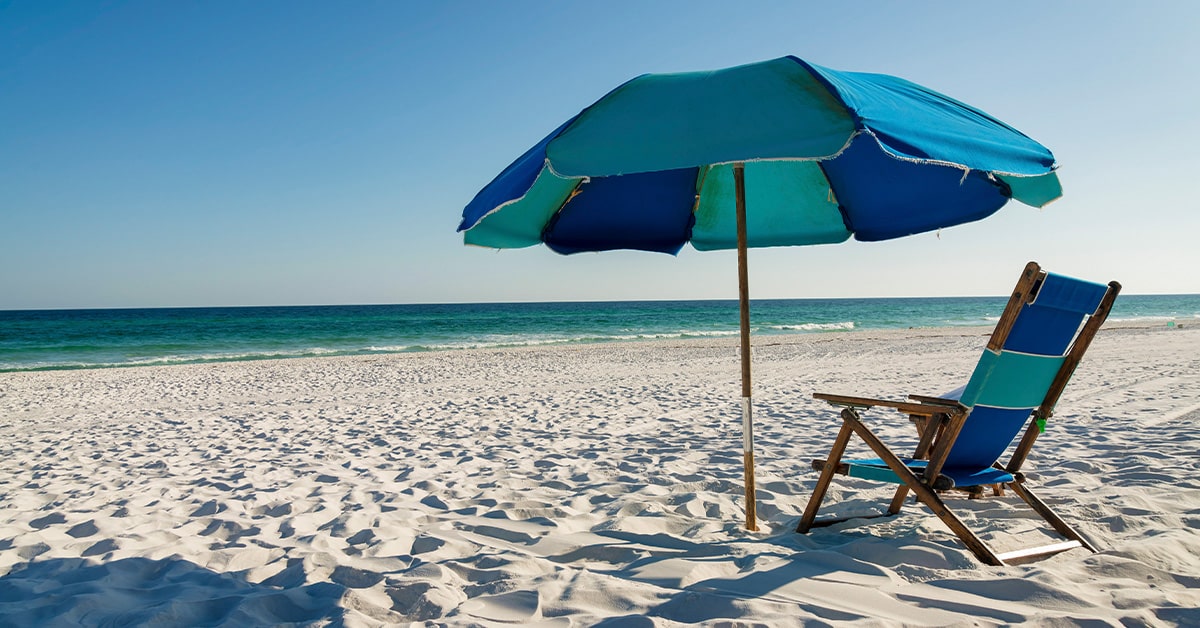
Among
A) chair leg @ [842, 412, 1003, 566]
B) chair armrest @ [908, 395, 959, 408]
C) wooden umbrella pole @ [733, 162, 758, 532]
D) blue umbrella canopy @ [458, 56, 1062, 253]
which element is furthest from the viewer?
wooden umbrella pole @ [733, 162, 758, 532]

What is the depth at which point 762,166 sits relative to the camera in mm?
3311

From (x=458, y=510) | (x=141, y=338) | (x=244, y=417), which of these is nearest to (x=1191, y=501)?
(x=458, y=510)

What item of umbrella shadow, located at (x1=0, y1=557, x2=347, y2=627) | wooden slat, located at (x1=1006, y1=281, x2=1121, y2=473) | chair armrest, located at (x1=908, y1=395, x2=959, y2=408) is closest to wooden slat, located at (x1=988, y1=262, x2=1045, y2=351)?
chair armrest, located at (x1=908, y1=395, x2=959, y2=408)

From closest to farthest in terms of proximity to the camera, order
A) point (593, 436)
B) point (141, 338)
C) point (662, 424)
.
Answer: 1. point (593, 436)
2. point (662, 424)
3. point (141, 338)

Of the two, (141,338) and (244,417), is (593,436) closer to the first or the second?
(244,417)

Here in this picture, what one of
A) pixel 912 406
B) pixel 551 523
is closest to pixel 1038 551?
pixel 912 406

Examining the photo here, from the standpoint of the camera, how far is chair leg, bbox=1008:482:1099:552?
8.23ft

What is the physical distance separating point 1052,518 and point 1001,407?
466 mm

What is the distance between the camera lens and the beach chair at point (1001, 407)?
7.81 feet

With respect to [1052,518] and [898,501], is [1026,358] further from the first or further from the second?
[898,501]

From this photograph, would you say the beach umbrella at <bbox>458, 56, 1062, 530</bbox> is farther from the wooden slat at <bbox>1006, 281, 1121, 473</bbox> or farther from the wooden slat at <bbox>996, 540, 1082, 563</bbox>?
the wooden slat at <bbox>996, 540, 1082, 563</bbox>

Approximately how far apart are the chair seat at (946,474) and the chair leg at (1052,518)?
83mm

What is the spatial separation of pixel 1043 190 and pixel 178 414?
7661mm

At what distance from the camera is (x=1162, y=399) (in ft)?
20.4
